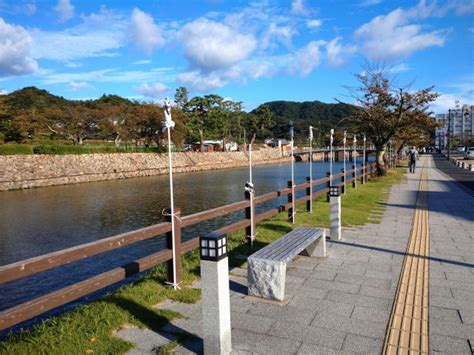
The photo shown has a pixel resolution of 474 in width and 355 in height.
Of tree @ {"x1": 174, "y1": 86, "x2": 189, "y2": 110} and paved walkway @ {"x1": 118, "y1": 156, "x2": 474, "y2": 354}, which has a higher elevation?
tree @ {"x1": 174, "y1": 86, "x2": 189, "y2": 110}

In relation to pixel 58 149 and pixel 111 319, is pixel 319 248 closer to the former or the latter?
pixel 111 319

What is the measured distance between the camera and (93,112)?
43.5m

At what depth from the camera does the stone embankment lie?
2831 centimetres

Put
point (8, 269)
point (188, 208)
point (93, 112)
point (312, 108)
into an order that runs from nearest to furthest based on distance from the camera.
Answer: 1. point (8, 269)
2. point (188, 208)
3. point (93, 112)
4. point (312, 108)

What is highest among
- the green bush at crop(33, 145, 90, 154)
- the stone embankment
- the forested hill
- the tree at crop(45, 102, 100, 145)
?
the forested hill

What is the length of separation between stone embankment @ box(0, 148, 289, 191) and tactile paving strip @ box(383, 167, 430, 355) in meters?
27.7

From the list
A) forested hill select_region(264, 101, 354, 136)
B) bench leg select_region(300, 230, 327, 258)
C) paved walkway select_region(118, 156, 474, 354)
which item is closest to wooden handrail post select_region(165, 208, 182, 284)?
paved walkway select_region(118, 156, 474, 354)

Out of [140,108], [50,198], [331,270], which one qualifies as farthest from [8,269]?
[140,108]

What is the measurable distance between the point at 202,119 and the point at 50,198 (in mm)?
40261

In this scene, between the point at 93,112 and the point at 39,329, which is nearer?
the point at 39,329

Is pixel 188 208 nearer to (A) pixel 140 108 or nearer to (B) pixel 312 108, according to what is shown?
(A) pixel 140 108

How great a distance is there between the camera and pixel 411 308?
166 inches

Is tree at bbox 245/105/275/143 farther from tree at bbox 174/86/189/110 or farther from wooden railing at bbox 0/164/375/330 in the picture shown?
wooden railing at bbox 0/164/375/330

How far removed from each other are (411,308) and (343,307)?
0.72 meters
